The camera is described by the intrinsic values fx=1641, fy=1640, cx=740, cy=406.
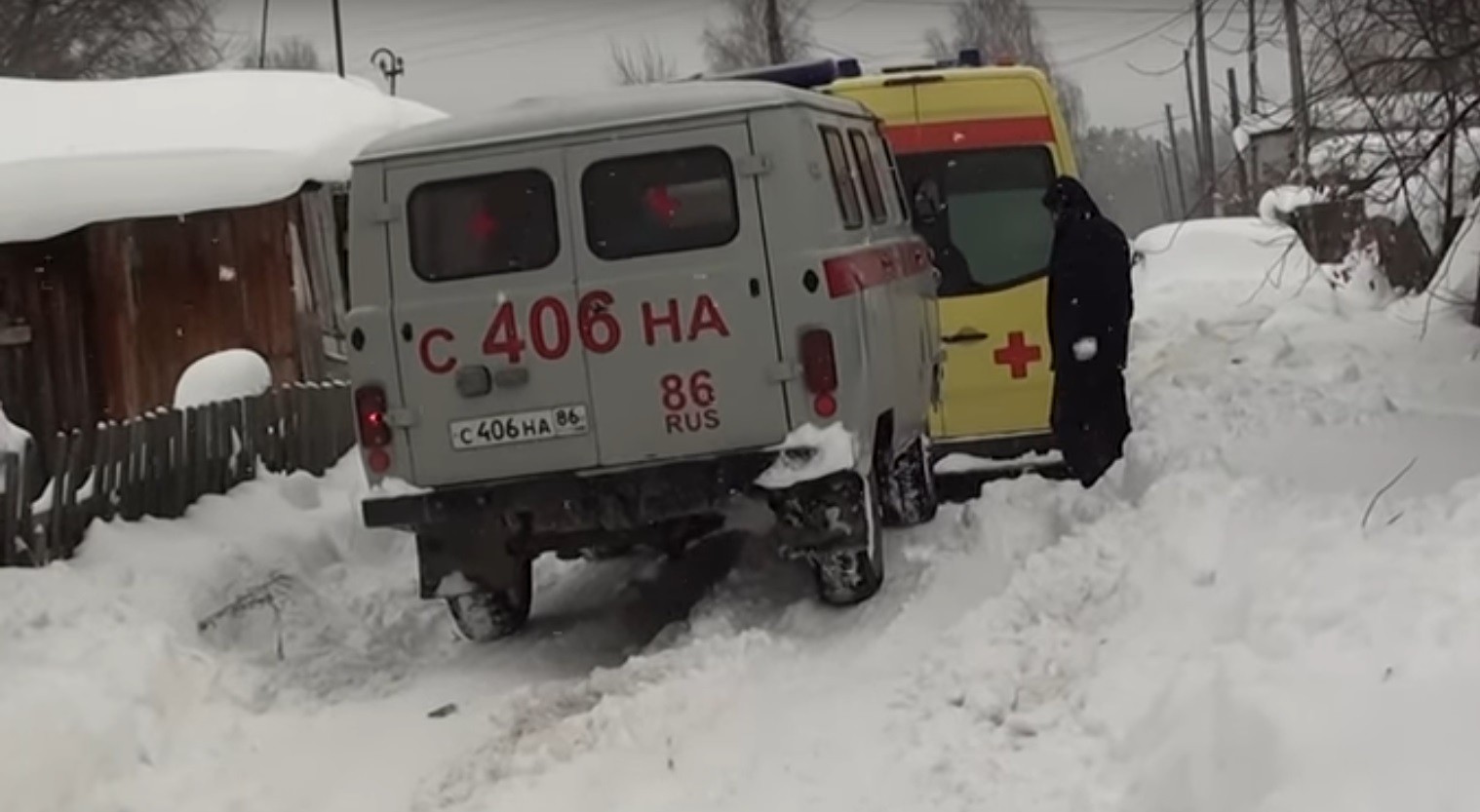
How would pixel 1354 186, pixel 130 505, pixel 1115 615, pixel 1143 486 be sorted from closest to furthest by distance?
pixel 1115 615 < pixel 1143 486 < pixel 130 505 < pixel 1354 186

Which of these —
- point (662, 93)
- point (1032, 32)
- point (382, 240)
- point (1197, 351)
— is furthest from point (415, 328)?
point (1032, 32)

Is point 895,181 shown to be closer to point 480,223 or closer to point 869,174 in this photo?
point 869,174

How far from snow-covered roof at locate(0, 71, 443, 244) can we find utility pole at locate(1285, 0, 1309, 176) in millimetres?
7637

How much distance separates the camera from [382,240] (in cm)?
709

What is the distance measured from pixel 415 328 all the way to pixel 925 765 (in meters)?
3.00

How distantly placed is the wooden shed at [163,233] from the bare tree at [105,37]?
95.8 ft

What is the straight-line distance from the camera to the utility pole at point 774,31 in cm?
3938

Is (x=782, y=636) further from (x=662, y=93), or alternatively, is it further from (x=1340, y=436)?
(x=1340, y=436)

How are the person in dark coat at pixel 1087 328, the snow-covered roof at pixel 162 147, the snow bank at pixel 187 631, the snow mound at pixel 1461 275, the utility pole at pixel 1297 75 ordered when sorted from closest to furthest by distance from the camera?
the snow bank at pixel 187 631 → the person in dark coat at pixel 1087 328 → the utility pole at pixel 1297 75 → the snow mound at pixel 1461 275 → the snow-covered roof at pixel 162 147

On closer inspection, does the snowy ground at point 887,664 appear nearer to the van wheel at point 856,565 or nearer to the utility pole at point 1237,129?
the van wheel at point 856,565

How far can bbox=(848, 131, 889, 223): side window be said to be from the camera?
321 inches

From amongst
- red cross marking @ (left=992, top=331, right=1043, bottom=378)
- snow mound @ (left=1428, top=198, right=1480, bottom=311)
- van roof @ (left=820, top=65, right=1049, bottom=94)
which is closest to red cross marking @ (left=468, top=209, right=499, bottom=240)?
van roof @ (left=820, top=65, right=1049, bottom=94)

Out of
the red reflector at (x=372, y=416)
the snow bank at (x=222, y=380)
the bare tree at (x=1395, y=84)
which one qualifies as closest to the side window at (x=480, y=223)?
the red reflector at (x=372, y=416)

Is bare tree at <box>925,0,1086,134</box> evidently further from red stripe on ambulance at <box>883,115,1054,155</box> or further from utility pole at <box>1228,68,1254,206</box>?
red stripe on ambulance at <box>883,115,1054,155</box>
